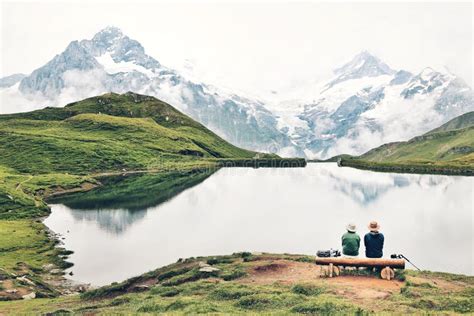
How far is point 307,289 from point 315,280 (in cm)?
418

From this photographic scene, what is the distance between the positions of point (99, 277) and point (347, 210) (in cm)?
8326

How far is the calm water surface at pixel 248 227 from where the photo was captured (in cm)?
7831

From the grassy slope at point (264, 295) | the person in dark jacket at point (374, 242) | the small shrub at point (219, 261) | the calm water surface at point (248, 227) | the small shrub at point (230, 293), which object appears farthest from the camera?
the calm water surface at point (248, 227)

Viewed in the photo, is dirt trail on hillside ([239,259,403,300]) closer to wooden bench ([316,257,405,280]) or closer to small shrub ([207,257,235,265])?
wooden bench ([316,257,405,280])

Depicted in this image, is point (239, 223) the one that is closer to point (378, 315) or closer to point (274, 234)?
point (274, 234)

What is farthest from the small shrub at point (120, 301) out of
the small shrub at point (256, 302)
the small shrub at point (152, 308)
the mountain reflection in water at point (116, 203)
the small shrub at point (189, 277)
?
the mountain reflection in water at point (116, 203)

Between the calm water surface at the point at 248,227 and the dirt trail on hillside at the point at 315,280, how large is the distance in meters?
25.7

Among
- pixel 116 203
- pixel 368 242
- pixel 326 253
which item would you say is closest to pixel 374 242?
pixel 368 242

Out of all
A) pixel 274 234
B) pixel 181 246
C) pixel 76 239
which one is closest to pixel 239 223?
pixel 274 234

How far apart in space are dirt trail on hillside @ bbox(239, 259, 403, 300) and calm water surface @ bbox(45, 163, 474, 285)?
84.3 feet

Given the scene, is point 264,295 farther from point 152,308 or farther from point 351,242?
point 351,242

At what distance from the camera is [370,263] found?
41.2m

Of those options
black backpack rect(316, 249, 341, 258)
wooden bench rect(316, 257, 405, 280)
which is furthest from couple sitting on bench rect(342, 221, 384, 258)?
black backpack rect(316, 249, 341, 258)

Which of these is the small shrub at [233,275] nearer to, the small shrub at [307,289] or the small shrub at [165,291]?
the small shrub at [165,291]
